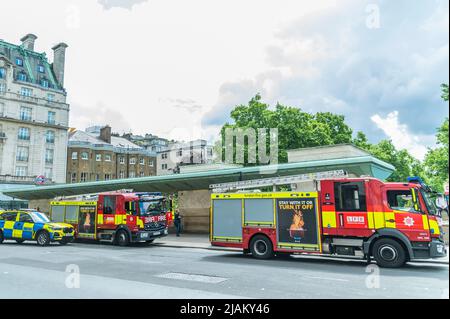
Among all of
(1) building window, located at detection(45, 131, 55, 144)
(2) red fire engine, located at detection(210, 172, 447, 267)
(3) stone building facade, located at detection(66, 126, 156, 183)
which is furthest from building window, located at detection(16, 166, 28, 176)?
(2) red fire engine, located at detection(210, 172, 447, 267)

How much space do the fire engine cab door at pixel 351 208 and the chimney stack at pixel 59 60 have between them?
5921 centimetres

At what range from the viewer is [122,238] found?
1870cm

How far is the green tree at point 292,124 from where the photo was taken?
3903 centimetres

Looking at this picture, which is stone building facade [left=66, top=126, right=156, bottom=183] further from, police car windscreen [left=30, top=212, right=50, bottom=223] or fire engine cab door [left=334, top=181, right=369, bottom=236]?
fire engine cab door [left=334, top=181, right=369, bottom=236]

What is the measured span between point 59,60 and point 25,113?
12.9 m

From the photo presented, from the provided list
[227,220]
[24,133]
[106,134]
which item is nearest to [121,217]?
[227,220]

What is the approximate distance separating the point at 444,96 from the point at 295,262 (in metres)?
24.1

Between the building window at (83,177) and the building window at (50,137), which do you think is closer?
the building window at (50,137)

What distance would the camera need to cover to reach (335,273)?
33.9 feet

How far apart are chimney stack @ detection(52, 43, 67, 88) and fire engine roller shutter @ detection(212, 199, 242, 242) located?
5531cm

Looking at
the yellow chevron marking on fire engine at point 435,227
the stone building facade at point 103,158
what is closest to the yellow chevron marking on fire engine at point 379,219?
the yellow chevron marking on fire engine at point 435,227

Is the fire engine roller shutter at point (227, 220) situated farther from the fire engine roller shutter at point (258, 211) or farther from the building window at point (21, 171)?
the building window at point (21, 171)

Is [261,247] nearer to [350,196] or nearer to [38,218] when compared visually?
[350,196]
